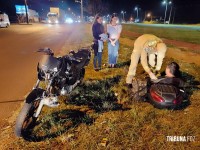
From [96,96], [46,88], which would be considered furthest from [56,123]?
[96,96]

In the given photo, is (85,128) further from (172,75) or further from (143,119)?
(172,75)

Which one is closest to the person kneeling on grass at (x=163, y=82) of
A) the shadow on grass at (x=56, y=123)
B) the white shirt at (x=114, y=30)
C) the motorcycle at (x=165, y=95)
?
the motorcycle at (x=165, y=95)

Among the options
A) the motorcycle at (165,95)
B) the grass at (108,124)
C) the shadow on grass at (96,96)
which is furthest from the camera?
the shadow on grass at (96,96)

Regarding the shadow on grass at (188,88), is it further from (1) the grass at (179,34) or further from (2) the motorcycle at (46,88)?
(1) the grass at (179,34)

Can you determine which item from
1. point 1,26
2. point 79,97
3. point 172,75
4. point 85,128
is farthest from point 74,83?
point 1,26

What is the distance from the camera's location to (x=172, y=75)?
495cm

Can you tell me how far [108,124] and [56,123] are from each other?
3.40ft

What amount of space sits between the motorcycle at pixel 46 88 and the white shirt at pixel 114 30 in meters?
3.70

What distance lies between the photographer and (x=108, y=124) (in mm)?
4109

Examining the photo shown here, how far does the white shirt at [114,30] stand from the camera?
7.68 meters

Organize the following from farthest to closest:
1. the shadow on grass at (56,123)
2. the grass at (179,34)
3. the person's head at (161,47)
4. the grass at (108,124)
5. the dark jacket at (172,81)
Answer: the grass at (179,34) → the dark jacket at (172,81) → the person's head at (161,47) → the shadow on grass at (56,123) → the grass at (108,124)

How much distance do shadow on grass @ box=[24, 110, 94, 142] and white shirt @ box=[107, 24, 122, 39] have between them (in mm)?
4008

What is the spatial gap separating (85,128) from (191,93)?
3287 millimetres

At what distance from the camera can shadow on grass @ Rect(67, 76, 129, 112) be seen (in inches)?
191
